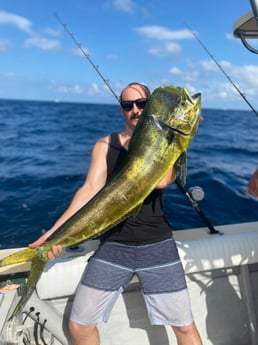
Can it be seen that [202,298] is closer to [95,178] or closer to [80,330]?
[80,330]

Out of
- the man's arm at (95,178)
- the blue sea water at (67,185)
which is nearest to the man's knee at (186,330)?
the man's arm at (95,178)

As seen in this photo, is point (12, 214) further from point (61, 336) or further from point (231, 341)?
point (231, 341)

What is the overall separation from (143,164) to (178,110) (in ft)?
1.20

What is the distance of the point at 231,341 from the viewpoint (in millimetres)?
3082

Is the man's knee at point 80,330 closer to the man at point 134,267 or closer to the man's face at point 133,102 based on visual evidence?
the man at point 134,267

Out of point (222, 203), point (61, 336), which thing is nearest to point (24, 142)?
point (222, 203)

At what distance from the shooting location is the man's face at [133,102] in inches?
95.7

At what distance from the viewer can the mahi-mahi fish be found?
1849 millimetres

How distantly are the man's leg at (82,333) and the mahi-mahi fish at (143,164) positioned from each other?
552 millimetres

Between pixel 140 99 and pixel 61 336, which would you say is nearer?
pixel 140 99

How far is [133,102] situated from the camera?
7.98 ft

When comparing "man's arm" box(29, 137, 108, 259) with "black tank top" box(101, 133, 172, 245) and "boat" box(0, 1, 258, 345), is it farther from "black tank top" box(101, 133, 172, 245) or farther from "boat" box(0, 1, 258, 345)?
"boat" box(0, 1, 258, 345)

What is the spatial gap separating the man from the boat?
0.86 ft

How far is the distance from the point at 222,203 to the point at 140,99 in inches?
263
